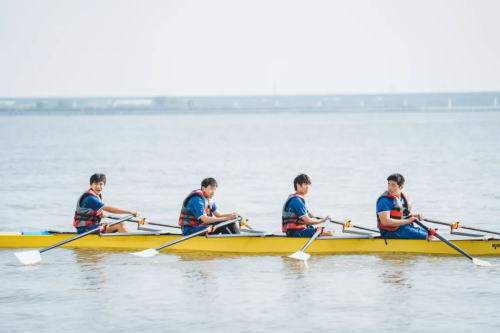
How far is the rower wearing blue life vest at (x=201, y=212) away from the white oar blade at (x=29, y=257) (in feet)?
9.28

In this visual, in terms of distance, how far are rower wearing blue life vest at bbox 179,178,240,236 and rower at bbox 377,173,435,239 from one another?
2.81 metres

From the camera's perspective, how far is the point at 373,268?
15422 mm

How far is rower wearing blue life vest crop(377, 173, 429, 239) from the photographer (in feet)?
50.5

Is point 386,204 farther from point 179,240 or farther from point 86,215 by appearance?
point 86,215

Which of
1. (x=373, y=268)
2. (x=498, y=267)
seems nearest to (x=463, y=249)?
(x=498, y=267)

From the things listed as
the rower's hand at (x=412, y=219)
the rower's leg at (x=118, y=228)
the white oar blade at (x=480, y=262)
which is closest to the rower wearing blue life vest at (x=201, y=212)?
the rower's leg at (x=118, y=228)

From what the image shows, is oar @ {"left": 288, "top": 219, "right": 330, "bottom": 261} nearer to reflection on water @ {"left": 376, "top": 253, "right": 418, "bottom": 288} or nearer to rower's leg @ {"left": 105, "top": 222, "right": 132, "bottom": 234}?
reflection on water @ {"left": 376, "top": 253, "right": 418, "bottom": 288}

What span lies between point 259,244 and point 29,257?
444 centimetres

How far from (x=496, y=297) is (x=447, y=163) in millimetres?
34532

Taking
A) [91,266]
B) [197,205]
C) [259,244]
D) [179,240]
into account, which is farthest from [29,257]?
[259,244]

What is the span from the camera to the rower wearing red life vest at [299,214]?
1567 cm

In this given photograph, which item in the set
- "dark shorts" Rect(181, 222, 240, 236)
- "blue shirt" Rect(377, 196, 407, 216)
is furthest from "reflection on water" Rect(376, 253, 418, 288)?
"dark shorts" Rect(181, 222, 240, 236)

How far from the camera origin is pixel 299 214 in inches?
622

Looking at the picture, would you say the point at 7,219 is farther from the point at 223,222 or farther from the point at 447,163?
the point at 447,163
